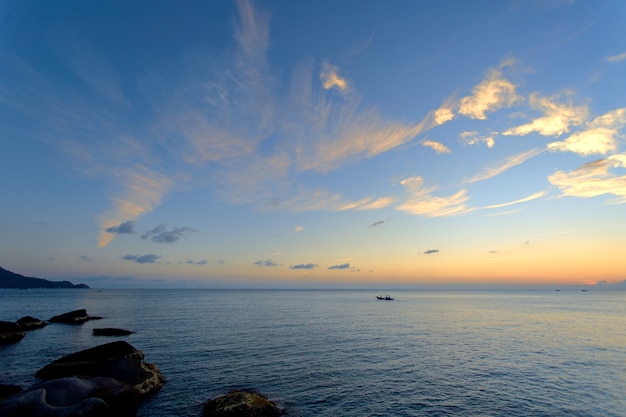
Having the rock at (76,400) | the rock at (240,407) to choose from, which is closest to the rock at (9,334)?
the rock at (76,400)

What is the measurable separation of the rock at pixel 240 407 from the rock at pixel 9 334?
49713mm

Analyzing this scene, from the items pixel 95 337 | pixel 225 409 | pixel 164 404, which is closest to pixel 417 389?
pixel 225 409

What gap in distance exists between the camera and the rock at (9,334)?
174 feet

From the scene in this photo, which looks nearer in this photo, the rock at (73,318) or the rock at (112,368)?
the rock at (112,368)

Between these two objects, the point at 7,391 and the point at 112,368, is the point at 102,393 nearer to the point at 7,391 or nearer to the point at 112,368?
the point at 112,368

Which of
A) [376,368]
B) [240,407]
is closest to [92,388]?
[240,407]

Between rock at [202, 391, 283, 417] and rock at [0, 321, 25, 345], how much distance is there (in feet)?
163

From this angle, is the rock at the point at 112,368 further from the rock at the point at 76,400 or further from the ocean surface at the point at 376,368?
the rock at the point at 76,400

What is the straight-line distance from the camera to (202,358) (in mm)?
42281

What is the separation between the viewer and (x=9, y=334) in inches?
2146

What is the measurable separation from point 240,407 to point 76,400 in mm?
12480

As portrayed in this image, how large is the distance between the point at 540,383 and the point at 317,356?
25418 mm

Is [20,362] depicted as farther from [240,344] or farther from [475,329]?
[475,329]

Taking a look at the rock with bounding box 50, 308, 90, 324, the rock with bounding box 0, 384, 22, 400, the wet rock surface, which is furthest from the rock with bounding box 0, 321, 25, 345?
the rock with bounding box 0, 384, 22, 400
